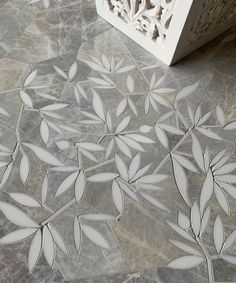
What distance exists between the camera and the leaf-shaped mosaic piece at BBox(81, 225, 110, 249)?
0.66m

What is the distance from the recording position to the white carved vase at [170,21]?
791 mm

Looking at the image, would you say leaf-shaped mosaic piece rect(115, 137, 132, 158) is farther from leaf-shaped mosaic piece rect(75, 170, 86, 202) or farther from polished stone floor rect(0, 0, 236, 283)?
leaf-shaped mosaic piece rect(75, 170, 86, 202)

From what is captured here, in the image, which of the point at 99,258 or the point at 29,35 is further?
the point at 29,35

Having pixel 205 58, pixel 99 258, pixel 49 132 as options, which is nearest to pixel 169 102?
pixel 205 58

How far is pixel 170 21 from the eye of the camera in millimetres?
820

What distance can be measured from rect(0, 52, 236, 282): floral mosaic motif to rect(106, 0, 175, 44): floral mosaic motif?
0.11m

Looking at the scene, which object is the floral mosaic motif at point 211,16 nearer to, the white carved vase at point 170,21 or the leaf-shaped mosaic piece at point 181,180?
the white carved vase at point 170,21

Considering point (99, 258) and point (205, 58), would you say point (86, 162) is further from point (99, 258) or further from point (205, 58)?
point (205, 58)

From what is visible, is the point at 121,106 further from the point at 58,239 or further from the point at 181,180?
the point at 58,239

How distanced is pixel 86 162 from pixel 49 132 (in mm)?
117

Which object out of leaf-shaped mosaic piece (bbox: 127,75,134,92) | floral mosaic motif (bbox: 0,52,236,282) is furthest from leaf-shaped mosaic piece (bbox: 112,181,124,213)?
leaf-shaped mosaic piece (bbox: 127,75,134,92)

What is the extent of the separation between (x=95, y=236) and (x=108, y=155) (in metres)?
0.18

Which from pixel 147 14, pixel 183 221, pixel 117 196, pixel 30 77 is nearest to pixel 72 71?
pixel 30 77

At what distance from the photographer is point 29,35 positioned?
94 centimetres
